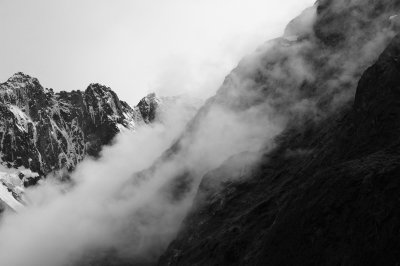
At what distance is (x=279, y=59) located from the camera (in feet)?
532

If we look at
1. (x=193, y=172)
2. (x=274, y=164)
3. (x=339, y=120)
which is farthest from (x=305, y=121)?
A: (x=193, y=172)

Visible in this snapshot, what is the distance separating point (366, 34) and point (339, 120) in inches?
1623

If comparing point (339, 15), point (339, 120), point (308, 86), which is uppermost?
point (339, 15)

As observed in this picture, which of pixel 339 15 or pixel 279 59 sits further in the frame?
pixel 279 59

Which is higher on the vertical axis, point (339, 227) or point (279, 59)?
point (279, 59)

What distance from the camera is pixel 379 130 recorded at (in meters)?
68.2

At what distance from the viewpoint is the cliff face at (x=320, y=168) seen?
48.3 m

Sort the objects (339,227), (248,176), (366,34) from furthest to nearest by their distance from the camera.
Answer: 1. (366,34)
2. (248,176)
3. (339,227)

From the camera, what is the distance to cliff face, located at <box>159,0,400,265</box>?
1901 inches

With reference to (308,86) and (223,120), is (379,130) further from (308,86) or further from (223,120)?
(223,120)

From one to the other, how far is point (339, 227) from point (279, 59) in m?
117

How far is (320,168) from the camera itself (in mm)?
78375

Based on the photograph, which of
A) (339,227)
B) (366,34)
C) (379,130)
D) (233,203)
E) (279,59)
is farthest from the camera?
(279,59)

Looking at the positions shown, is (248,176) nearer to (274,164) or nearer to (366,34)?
(274,164)
